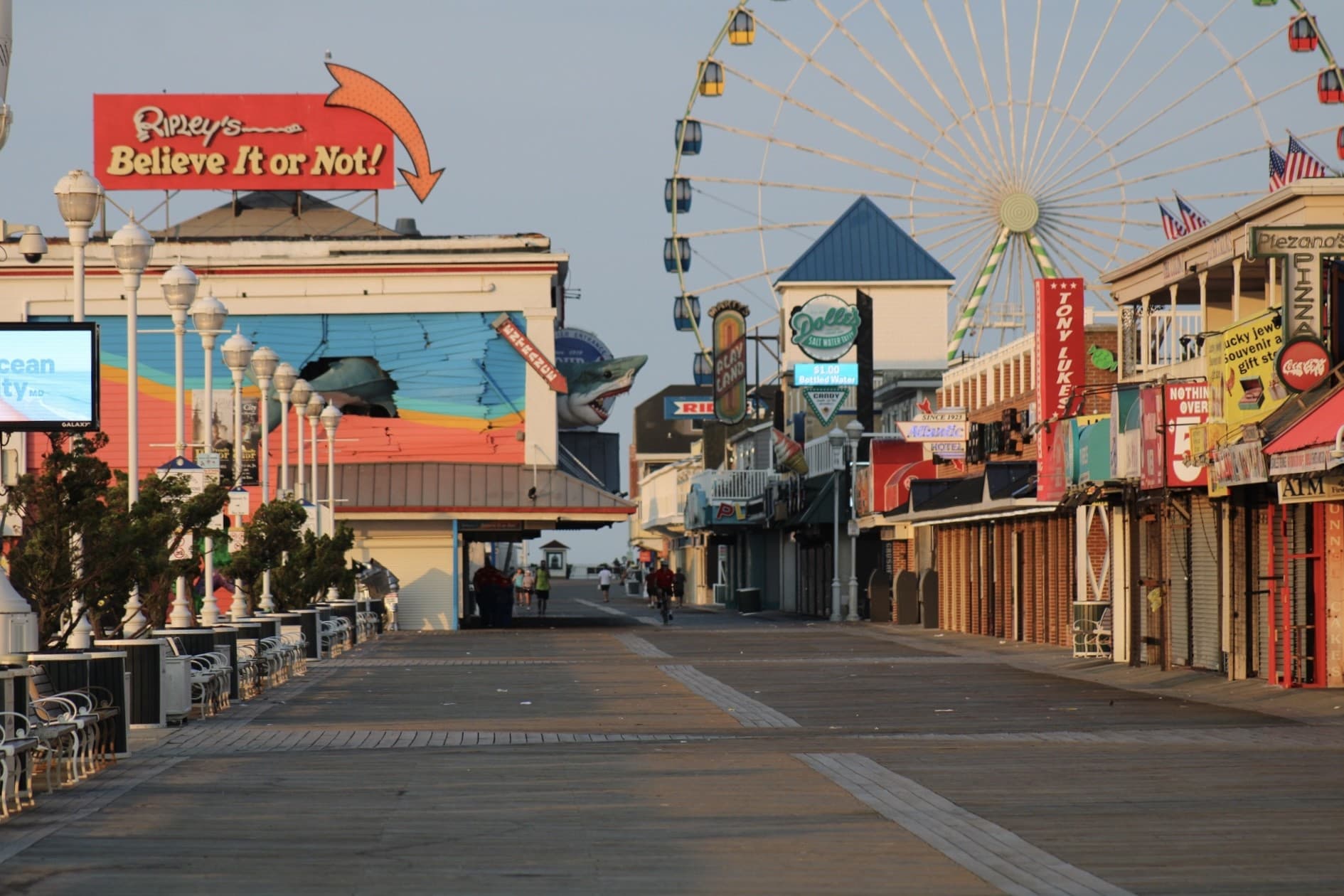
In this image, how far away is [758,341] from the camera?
7319 centimetres

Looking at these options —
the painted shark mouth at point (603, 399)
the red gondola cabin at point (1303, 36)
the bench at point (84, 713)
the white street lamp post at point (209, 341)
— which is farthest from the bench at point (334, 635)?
the red gondola cabin at point (1303, 36)

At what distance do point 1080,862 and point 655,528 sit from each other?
330ft

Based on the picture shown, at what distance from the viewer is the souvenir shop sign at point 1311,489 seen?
22188mm

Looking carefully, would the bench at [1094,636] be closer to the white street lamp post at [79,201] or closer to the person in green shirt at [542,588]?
the white street lamp post at [79,201]

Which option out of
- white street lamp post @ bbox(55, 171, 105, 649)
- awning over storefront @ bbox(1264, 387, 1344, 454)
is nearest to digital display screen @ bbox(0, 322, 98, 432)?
white street lamp post @ bbox(55, 171, 105, 649)

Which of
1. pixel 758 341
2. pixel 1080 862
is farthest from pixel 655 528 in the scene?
pixel 1080 862

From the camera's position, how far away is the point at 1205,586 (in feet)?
92.1

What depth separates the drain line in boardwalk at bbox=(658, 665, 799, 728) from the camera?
20672mm

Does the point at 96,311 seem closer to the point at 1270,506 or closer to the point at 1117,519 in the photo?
the point at 1117,519

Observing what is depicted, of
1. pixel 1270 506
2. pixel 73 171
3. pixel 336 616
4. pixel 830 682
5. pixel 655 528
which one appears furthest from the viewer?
pixel 655 528

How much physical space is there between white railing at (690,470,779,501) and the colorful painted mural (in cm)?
2118

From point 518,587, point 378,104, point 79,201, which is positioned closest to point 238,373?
point 79,201

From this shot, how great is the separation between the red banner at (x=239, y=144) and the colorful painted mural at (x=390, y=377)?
13.7 feet

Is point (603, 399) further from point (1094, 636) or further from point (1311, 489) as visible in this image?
point (1311, 489)
